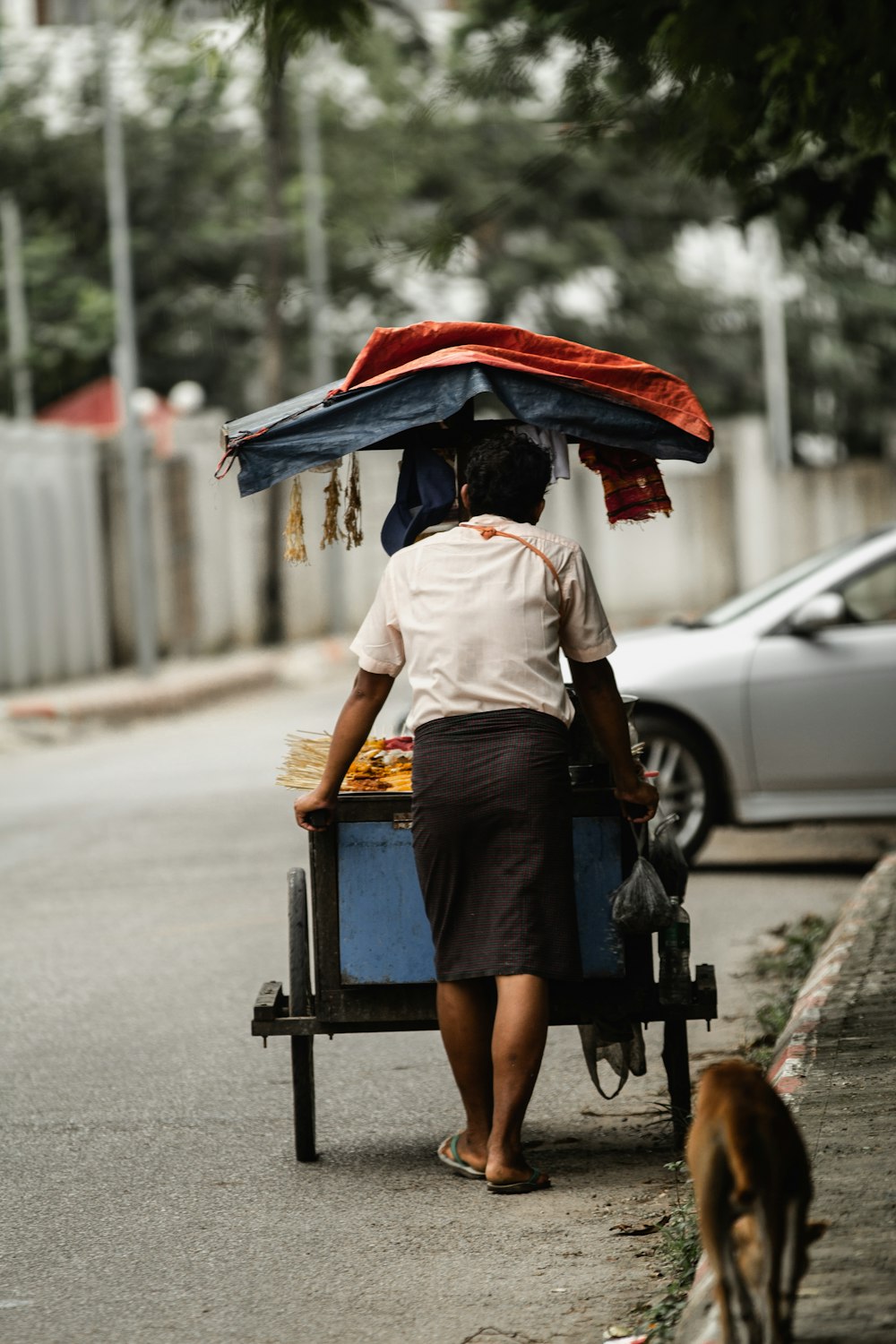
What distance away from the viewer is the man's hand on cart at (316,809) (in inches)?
209

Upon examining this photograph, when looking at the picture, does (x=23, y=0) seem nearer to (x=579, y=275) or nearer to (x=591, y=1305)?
(x=579, y=275)

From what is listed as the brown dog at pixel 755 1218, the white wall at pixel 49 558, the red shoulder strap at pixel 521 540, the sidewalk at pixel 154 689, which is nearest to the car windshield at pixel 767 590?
the red shoulder strap at pixel 521 540

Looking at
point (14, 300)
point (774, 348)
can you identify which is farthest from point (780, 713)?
point (774, 348)

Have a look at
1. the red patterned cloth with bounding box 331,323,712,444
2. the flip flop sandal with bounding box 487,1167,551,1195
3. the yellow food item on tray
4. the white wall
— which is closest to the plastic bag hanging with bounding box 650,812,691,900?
the yellow food item on tray

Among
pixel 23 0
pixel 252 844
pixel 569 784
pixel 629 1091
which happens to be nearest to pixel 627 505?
pixel 569 784

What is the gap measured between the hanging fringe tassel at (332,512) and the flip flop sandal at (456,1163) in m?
1.68

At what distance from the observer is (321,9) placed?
5.59 meters

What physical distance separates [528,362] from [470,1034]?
5.67ft

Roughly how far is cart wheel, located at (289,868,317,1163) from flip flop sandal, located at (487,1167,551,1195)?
1.95ft

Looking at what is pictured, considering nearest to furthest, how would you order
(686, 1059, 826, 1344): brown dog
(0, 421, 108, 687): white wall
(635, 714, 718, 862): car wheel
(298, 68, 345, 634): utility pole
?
(686, 1059, 826, 1344): brown dog
(635, 714, 718, 862): car wheel
(0, 421, 108, 687): white wall
(298, 68, 345, 634): utility pole

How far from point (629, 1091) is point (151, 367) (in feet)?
112

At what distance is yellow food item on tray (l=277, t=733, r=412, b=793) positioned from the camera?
5512 mm

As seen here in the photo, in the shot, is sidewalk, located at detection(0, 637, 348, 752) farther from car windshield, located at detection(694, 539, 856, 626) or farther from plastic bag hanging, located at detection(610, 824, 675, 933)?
plastic bag hanging, located at detection(610, 824, 675, 933)

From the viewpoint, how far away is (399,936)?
5.37 meters
